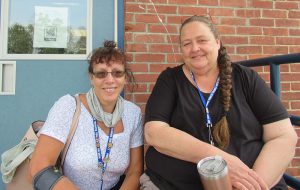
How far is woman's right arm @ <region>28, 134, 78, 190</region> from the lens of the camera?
177cm

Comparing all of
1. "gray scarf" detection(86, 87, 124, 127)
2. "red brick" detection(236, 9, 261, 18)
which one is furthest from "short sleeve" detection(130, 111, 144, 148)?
"red brick" detection(236, 9, 261, 18)

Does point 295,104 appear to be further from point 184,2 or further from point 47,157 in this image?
point 47,157

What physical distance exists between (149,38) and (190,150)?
57.2 inches

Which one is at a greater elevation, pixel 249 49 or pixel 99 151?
pixel 249 49

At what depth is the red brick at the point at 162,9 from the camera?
2.84m

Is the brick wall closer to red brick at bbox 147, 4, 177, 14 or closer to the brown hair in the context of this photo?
red brick at bbox 147, 4, 177, 14

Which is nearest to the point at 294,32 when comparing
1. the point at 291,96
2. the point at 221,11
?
the point at 291,96

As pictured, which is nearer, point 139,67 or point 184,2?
point 139,67

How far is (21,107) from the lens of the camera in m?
2.76

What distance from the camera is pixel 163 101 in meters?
1.87

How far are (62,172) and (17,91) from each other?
45.3 inches

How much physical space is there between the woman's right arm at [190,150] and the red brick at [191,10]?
146cm

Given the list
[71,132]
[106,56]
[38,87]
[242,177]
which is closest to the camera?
[242,177]

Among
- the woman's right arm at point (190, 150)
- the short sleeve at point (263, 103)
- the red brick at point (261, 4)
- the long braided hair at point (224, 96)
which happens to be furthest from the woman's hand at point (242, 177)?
the red brick at point (261, 4)
